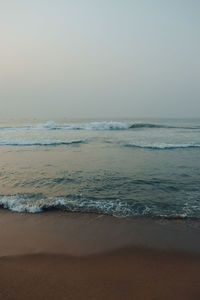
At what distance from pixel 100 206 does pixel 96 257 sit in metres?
1.76

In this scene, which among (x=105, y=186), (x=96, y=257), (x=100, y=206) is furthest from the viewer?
(x=105, y=186)

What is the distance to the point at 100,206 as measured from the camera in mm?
4758

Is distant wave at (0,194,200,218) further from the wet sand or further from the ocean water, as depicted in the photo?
the wet sand

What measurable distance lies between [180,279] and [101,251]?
120 cm

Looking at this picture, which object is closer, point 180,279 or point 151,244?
point 180,279

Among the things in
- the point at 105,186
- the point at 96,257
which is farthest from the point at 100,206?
the point at 96,257

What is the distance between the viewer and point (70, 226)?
12.9 feet

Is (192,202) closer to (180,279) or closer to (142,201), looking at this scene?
(142,201)

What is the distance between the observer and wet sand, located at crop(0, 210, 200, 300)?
7.84 feet

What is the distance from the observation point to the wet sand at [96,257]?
7.84 feet

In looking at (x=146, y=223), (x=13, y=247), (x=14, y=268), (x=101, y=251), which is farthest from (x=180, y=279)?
(x=13, y=247)

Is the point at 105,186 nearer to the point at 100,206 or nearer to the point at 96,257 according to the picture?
the point at 100,206

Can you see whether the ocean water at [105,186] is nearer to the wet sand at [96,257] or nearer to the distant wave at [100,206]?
the distant wave at [100,206]

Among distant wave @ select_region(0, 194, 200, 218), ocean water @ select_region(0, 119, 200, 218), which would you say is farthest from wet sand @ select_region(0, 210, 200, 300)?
ocean water @ select_region(0, 119, 200, 218)
